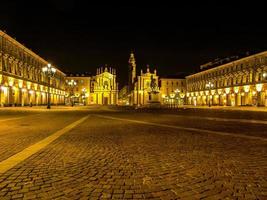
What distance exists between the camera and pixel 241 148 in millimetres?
7648

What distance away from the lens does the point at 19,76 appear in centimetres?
5619

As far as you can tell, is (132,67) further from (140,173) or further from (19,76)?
(140,173)

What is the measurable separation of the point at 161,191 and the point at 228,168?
2.06 m

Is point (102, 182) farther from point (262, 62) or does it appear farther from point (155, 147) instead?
point (262, 62)

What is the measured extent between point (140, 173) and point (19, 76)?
2264 inches

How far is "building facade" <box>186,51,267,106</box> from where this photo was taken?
58.8 m

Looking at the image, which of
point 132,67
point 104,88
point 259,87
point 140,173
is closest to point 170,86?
point 104,88

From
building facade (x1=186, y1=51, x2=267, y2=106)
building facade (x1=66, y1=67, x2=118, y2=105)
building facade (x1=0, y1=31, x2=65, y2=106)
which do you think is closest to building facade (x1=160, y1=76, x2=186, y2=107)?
building facade (x1=186, y1=51, x2=267, y2=106)

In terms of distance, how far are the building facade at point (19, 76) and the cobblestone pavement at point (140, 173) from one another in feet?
150

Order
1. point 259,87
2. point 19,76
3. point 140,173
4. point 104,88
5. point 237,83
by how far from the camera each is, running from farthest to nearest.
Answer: point 104,88, point 237,83, point 259,87, point 19,76, point 140,173

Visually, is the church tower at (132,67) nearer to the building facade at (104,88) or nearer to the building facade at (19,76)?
the building facade at (104,88)

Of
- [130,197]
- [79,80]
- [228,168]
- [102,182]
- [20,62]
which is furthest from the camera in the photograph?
[79,80]

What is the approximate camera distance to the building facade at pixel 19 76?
160 feet

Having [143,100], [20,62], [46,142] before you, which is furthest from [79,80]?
[46,142]
